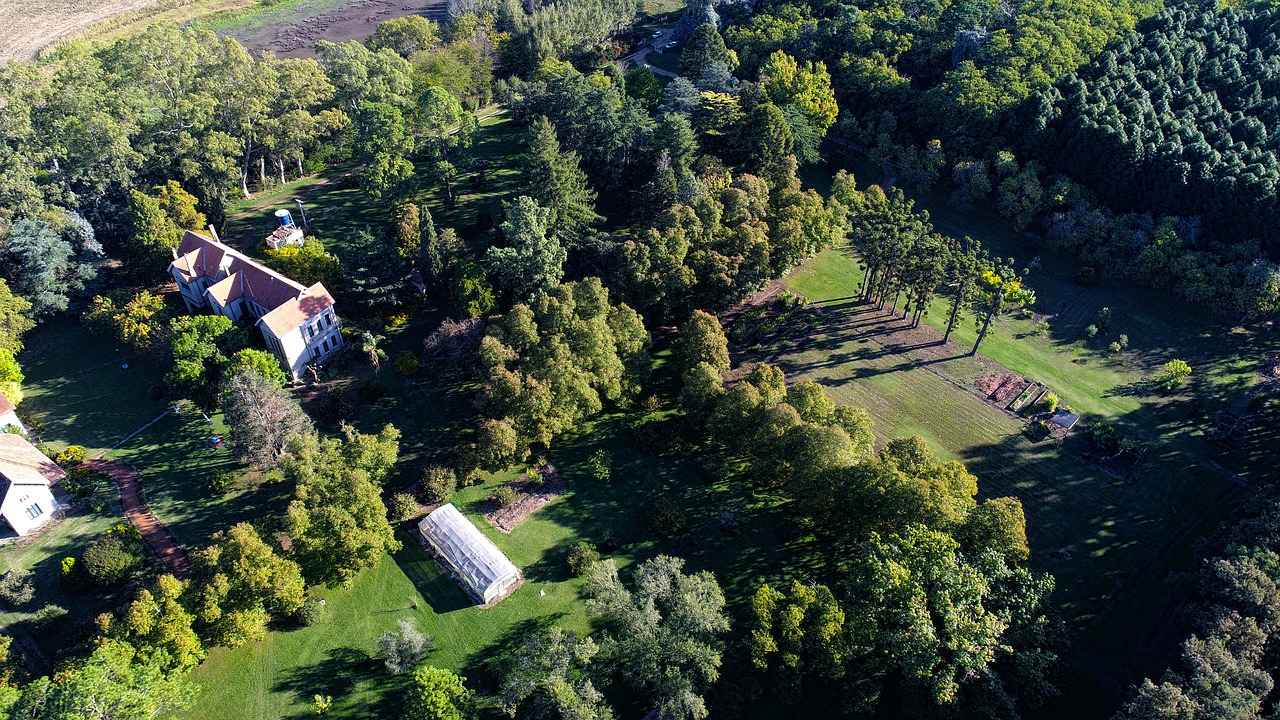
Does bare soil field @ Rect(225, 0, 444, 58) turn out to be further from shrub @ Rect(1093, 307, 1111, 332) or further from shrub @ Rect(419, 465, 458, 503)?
shrub @ Rect(1093, 307, 1111, 332)

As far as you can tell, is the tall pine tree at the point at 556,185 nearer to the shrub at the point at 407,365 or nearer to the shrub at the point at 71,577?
the shrub at the point at 407,365

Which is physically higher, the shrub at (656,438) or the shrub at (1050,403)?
the shrub at (1050,403)

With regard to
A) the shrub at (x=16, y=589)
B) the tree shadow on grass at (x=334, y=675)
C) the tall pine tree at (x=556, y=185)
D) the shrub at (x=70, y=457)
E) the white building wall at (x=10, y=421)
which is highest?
the tall pine tree at (x=556, y=185)

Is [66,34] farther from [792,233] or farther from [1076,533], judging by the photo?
[1076,533]

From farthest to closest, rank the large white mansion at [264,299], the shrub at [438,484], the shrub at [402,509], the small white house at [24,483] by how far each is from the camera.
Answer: the large white mansion at [264,299] → the shrub at [438,484] → the shrub at [402,509] → the small white house at [24,483]

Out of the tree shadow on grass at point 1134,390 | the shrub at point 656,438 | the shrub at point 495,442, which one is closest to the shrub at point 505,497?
the shrub at point 495,442

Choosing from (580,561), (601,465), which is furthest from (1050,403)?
(580,561)

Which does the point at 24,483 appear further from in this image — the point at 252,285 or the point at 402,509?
the point at 402,509
